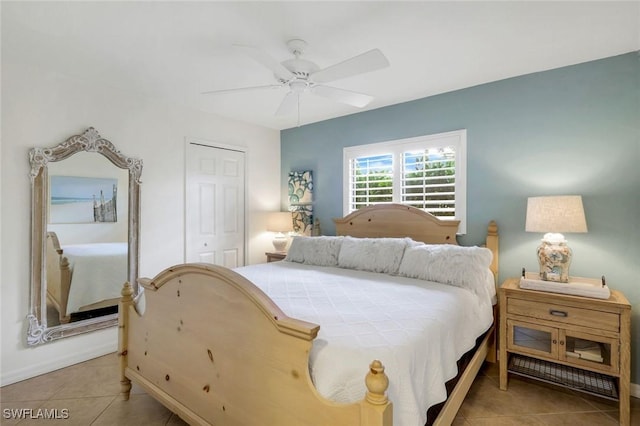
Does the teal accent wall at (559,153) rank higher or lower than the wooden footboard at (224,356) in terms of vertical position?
higher

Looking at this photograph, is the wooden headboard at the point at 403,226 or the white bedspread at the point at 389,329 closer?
the white bedspread at the point at 389,329

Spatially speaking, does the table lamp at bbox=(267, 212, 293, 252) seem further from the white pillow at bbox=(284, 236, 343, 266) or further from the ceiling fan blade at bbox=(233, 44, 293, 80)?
the ceiling fan blade at bbox=(233, 44, 293, 80)

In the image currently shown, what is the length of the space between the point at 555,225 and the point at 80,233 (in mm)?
3942

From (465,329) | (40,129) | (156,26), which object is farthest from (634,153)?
(40,129)

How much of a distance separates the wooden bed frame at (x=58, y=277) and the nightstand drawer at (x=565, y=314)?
12.2 feet

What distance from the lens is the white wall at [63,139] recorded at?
2484 millimetres

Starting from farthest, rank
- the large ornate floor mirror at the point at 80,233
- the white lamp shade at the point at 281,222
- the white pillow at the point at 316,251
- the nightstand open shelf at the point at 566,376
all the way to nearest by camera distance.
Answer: the white lamp shade at the point at 281,222
the white pillow at the point at 316,251
the large ornate floor mirror at the point at 80,233
the nightstand open shelf at the point at 566,376

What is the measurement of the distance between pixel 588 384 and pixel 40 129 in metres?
4.69

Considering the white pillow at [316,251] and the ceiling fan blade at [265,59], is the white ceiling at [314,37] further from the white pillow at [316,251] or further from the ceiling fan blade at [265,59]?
the white pillow at [316,251]

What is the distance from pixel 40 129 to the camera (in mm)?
2629

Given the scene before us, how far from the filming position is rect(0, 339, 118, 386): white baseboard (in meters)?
2.47

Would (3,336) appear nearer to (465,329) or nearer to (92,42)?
(92,42)

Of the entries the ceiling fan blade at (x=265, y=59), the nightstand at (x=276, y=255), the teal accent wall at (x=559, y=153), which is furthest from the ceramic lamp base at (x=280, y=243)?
the ceiling fan blade at (x=265, y=59)

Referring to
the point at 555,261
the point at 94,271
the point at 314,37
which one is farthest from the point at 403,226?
the point at 94,271
